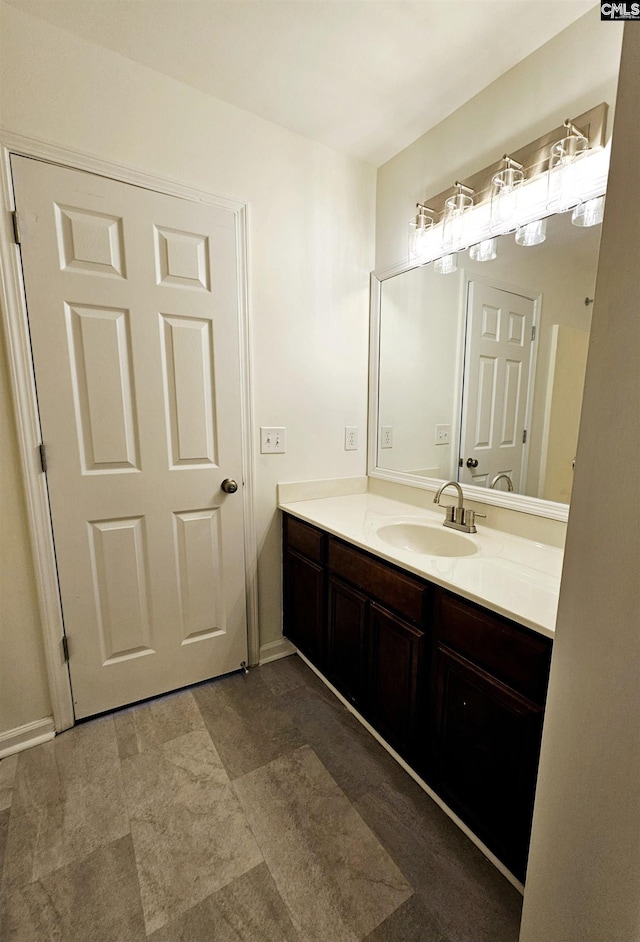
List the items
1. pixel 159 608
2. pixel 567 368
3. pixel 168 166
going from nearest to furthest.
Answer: pixel 567 368 < pixel 168 166 < pixel 159 608

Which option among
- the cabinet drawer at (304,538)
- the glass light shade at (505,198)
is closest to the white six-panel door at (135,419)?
the cabinet drawer at (304,538)

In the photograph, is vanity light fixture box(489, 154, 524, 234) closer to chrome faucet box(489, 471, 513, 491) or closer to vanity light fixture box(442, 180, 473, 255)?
vanity light fixture box(442, 180, 473, 255)

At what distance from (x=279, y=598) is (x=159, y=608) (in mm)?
593

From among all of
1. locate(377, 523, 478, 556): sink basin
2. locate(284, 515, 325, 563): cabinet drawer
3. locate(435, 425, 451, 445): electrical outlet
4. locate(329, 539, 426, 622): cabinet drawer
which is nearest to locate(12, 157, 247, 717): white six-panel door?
locate(284, 515, 325, 563): cabinet drawer

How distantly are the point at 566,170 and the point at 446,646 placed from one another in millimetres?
1548

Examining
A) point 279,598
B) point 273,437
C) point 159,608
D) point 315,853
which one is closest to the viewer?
point 315,853

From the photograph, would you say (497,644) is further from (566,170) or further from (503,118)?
(503,118)

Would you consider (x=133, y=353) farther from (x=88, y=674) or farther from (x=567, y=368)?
(x=567, y=368)

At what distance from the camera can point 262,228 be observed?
173 centimetres

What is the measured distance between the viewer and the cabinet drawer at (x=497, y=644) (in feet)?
2.94

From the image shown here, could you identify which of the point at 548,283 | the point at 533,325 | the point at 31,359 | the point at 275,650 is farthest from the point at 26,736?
the point at 548,283

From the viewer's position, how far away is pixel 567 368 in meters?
1.32

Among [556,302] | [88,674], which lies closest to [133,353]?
Answer: [88,674]

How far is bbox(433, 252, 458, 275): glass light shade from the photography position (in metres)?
1.67
